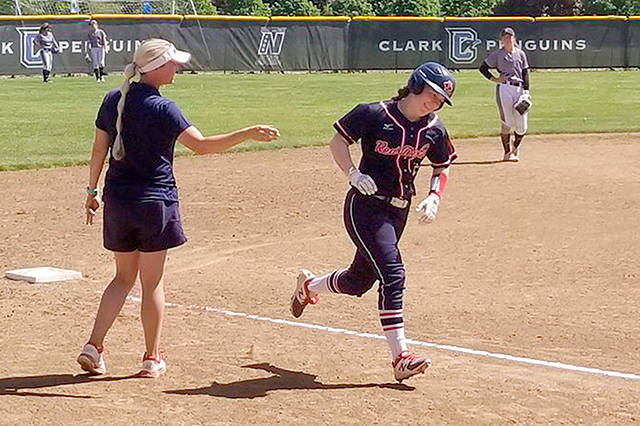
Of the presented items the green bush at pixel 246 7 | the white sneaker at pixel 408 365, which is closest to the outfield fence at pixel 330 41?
the green bush at pixel 246 7

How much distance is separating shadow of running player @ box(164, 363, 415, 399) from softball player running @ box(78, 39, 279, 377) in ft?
2.13

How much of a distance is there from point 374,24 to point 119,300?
124 ft

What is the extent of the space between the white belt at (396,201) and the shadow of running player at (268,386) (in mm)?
1094

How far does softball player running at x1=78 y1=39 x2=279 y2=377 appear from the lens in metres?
6.61

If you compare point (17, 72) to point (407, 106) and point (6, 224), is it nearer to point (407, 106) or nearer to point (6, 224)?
point (6, 224)

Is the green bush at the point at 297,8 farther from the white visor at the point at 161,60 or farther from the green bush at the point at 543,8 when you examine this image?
the white visor at the point at 161,60

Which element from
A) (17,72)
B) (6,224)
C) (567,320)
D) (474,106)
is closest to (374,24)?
(17,72)

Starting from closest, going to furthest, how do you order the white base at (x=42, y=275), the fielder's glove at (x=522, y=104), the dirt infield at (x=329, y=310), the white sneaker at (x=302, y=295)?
the dirt infield at (x=329, y=310) → the white sneaker at (x=302, y=295) → the white base at (x=42, y=275) → the fielder's glove at (x=522, y=104)

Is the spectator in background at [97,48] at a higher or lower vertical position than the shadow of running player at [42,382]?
lower

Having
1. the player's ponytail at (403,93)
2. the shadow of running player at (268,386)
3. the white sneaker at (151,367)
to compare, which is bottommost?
the shadow of running player at (268,386)

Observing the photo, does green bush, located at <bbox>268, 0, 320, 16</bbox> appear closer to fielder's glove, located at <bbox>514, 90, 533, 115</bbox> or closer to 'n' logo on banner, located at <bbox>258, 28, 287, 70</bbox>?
'n' logo on banner, located at <bbox>258, 28, 287, 70</bbox>

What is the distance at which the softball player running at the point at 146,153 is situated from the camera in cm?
661

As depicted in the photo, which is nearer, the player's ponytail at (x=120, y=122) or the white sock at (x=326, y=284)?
the player's ponytail at (x=120, y=122)

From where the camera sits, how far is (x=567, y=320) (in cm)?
875
